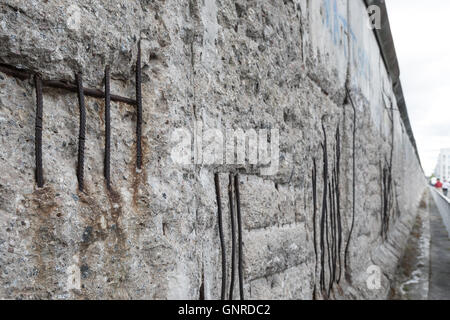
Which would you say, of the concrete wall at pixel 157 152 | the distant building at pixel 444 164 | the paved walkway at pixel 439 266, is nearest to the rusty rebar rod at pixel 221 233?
the concrete wall at pixel 157 152

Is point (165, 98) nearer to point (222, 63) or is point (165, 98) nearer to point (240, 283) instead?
point (222, 63)

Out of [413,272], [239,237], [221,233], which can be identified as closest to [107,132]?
[221,233]

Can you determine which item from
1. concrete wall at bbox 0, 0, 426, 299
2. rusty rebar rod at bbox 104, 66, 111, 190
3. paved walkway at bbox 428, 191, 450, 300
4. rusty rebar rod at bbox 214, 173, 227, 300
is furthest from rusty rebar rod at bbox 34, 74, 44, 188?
paved walkway at bbox 428, 191, 450, 300

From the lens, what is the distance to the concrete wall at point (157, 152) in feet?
2.43

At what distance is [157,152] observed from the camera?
1002mm

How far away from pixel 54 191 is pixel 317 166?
167 centimetres

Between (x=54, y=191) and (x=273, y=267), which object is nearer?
(x=54, y=191)

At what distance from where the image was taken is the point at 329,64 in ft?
7.99

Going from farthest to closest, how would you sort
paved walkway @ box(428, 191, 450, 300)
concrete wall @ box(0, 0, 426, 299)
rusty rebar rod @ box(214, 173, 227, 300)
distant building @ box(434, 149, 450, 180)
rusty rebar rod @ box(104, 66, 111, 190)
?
1. distant building @ box(434, 149, 450, 180)
2. paved walkway @ box(428, 191, 450, 300)
3. rusty rebar rod @ box(214, 173, 227, 300)
4. rusty rebar rod @ box(104, 66, 111, 190)
5. concrete wall @ box(0, 0, 426, 299)

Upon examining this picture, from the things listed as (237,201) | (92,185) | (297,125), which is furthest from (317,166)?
(92,185)

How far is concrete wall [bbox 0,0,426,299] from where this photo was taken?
29.2 inches

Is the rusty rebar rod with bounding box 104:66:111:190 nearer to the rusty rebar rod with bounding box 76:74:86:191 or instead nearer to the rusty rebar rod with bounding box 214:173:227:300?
the rusty rebar rod with bounding box 76:74:86:191

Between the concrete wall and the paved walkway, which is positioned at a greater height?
the concrete wall

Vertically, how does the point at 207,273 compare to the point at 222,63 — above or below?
below
